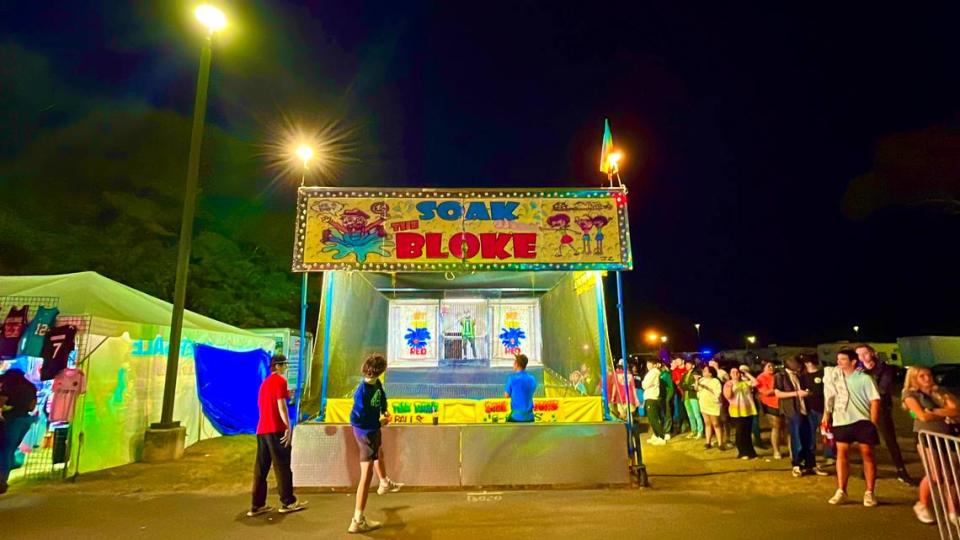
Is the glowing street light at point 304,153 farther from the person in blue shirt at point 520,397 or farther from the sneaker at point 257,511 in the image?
the sneaker at point 257,511

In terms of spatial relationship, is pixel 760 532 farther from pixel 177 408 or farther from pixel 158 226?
pixel 158 226

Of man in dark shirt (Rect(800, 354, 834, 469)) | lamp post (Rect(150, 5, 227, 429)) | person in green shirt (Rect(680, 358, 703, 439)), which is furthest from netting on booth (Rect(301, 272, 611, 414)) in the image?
lamp post (Rect(150, 5, 227, 429))

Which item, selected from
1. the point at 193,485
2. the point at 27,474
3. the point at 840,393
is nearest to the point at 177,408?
the point at 27,474

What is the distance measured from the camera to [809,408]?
303 inches

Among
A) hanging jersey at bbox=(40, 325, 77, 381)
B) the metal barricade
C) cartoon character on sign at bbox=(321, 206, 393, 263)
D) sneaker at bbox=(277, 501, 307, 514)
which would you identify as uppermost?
cartoon character on sign at bbox=(321, 206, 393, 263)

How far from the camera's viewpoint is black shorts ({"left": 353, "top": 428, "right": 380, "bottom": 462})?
17.8 feet

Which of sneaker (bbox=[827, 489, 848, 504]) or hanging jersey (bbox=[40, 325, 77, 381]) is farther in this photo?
hanging jersey (bbox=[40, 325, 77, 381])

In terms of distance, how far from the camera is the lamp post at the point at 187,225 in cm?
934

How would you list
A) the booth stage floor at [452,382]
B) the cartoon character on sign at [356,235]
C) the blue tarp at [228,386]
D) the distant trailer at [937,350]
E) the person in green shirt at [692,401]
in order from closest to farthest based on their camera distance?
the cartoon character on sign at [356,235], the person in green shirt at [692,401], the booth stage floor at [452,382], the blue tarp at [228,386], the distant trailer at [937,350]

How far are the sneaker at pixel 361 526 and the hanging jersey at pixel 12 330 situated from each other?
21.6 ft

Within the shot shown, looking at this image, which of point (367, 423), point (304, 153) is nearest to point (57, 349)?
point (304, 153)

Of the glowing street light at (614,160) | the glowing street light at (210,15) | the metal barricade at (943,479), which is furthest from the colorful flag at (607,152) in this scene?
the glowing street light at (210,15)

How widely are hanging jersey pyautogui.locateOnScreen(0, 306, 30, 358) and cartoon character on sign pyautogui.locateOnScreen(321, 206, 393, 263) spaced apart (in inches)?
198

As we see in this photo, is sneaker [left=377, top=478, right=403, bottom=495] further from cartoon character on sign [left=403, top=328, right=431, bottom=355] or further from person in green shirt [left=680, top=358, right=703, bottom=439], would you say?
→ person in green shirt [left=680, top=358, right=703, bottom=439]
